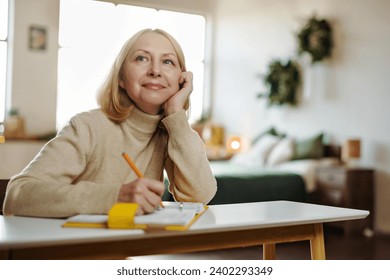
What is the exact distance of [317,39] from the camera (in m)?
4.95

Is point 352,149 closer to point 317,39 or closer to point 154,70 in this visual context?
point 317,39

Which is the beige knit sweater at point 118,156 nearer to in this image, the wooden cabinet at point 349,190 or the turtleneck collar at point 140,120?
the turtleneck collar at point 140,120

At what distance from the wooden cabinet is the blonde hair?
318 cm

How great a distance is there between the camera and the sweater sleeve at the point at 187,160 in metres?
1.36

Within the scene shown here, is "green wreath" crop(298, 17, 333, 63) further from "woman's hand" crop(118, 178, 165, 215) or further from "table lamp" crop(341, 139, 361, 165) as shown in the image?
"woman's hand" crop(118, 178, 165, 215)

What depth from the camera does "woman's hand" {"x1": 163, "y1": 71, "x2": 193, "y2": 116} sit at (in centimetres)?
139

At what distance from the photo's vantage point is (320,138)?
15.8 feet

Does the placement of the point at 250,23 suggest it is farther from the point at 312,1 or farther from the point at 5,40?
the point at 5,40

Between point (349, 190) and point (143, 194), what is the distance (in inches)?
140

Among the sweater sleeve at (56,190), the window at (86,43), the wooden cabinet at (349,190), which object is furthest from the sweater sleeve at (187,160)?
the window at (86,43)

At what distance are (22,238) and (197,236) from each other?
1.20ft

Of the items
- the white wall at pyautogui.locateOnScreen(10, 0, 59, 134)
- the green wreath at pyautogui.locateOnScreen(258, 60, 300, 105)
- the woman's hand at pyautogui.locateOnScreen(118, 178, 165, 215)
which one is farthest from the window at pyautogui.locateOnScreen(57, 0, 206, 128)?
the woman's hand at pyautogui.locateOnScreen(118, 178, 165, 215)

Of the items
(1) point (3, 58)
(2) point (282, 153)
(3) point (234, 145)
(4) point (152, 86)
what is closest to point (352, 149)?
(2) point (282, 153)
